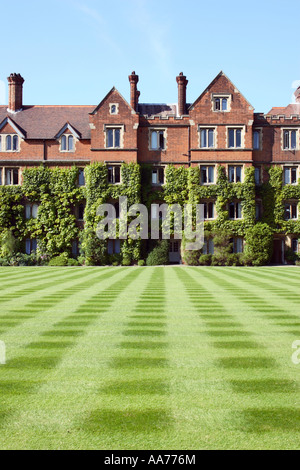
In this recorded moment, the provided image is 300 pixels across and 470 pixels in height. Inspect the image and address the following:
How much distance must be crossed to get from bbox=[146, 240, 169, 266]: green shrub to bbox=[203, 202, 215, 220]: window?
4.04 metres

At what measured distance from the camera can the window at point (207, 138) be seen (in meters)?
38.4

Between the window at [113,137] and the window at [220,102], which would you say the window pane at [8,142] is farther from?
the window at [220,102]

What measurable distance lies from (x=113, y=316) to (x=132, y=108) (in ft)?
99.0

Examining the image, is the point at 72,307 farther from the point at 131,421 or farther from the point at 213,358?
the point at 131,421

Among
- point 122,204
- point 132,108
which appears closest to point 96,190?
point 122,204

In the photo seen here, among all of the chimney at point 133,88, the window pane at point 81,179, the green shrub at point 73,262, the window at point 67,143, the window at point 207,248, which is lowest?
the green shrub at point 73,262

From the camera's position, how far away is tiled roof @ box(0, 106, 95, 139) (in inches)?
1596

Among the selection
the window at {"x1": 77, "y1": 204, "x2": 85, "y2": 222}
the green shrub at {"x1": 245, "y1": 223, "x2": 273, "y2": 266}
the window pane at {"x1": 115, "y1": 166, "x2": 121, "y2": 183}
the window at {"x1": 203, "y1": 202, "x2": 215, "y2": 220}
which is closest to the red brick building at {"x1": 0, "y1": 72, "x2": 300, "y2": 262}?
the window pane at {"x1": 115, "y1": 166, "x2": 121, "y2": 183}

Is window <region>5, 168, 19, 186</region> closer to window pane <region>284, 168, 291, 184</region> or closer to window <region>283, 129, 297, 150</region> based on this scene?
window pane <region>284, 168, 291, 184</region>

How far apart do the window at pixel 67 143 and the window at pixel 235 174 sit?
1338 centimetres

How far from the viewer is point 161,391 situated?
5.68 metres

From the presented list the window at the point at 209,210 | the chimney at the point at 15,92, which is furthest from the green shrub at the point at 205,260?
the chimney at the point at 15,92

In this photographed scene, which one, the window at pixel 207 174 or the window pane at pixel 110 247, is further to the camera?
the window at pixel 207 174

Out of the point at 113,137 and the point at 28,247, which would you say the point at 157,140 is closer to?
the point at 113,137
